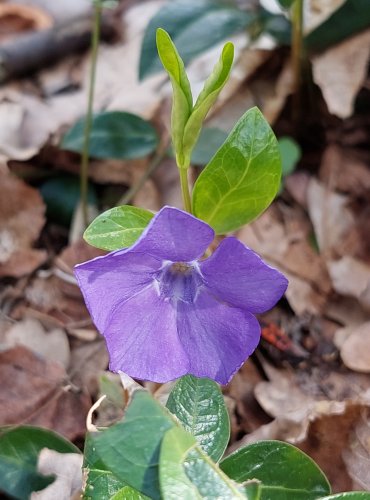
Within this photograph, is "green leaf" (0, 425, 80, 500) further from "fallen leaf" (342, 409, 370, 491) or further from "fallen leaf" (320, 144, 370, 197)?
"fallen leaf" (320, 144, 370, 197)

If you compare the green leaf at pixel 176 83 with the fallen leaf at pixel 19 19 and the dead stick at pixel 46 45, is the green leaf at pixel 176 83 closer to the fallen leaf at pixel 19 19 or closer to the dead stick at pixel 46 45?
the dead stick at pixel 46 45

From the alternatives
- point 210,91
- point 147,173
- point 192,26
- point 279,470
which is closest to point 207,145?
point 147,173

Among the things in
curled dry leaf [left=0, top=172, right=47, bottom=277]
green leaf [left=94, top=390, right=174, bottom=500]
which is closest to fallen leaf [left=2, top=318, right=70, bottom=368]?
curled dry leaf [left=0, top=172, right=47, bottom=277]

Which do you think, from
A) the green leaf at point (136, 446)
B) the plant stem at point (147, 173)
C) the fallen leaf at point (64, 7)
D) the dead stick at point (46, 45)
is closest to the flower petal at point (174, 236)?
the green leaf at point (136, 446)

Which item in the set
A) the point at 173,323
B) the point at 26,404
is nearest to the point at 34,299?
the point at 26,404

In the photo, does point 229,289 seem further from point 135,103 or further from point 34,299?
point 135,103
